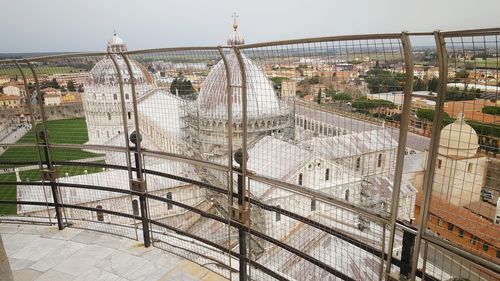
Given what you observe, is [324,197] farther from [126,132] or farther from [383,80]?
[126,132]

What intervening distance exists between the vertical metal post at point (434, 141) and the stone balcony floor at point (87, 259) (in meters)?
2.84

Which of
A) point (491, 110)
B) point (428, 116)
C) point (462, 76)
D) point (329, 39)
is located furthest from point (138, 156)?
point (491, 110)

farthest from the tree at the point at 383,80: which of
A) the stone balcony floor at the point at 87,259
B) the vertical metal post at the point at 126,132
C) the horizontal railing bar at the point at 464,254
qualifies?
the stone balcony floor at the point at 87,259

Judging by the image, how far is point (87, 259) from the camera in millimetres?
5230

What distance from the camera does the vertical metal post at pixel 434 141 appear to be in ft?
7.78

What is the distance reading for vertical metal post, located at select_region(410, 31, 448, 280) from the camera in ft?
7.78

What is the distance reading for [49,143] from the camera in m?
5.63

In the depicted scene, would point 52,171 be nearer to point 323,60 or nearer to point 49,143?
point 49,143

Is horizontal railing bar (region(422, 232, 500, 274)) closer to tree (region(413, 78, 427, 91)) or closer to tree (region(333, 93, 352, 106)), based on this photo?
tree (region(413, 78, 427, 91))

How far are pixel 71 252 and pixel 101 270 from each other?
0.80 meters

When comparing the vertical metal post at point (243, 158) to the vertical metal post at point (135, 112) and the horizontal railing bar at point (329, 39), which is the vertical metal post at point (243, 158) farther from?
the vertical metal post at point (135, 112)

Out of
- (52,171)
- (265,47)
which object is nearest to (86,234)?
(52,171)

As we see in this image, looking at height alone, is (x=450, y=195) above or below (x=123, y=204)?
above

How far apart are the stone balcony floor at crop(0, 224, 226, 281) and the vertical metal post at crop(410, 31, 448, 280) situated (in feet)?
9.31
